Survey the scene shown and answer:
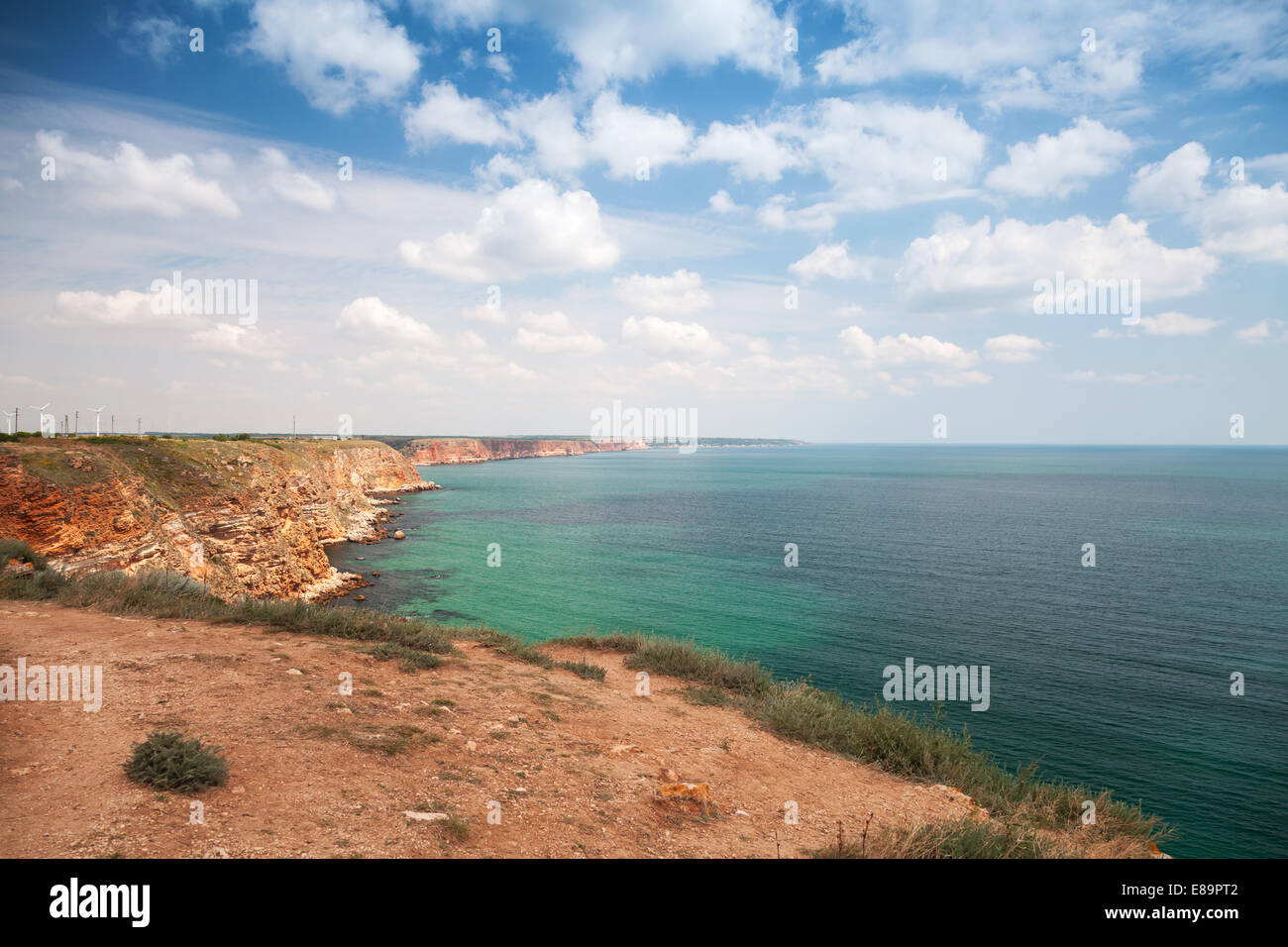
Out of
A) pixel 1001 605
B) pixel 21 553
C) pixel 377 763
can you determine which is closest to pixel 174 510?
pixel 21 553

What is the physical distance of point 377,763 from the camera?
7.95m

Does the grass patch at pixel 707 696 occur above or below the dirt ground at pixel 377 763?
below

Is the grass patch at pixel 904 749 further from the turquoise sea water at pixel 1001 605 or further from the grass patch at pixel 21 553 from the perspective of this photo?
the grass patch at pixel 21 553

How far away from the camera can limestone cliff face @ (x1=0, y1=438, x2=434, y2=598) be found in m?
21.3

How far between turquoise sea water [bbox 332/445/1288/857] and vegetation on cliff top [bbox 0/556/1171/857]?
172 inches

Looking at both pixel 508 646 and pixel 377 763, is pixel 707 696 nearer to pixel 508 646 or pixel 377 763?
pixel 508 646

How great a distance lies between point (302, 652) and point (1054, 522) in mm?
75674

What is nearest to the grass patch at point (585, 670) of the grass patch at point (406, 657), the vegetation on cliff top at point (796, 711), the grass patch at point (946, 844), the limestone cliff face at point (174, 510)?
the vegetation on cliff top at point (796, 711)

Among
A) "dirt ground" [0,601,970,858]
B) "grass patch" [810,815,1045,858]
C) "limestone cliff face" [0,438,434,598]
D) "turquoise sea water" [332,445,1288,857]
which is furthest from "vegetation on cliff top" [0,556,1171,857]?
"limestone cliff face" [0,438,434,598]

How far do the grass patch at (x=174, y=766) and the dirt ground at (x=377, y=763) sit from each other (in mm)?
168

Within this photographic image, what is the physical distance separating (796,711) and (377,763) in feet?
28.5

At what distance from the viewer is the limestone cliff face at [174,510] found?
70.0 feet
